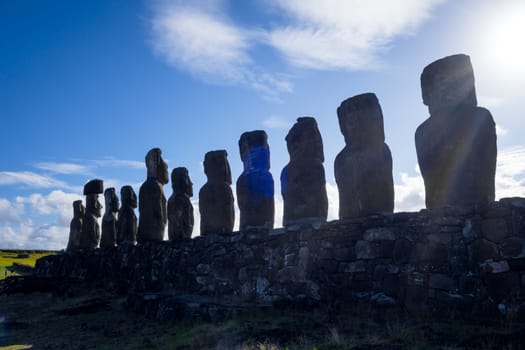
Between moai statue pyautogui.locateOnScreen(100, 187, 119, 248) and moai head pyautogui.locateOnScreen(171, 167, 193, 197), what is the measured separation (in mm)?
4924

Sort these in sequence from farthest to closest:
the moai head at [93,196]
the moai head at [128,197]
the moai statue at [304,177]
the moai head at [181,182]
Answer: the moai head at [93,196] < the moai head at [128,197] < the moai head at [181,182] < the moai statue at [304,177]

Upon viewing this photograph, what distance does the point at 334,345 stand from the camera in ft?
20.0

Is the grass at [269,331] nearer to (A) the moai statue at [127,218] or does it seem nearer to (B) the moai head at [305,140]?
(B) the moai head at [305,140]

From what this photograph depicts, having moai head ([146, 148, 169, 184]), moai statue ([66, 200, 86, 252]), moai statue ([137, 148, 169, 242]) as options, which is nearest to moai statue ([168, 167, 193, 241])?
moai statue ([137, 148, 169, 242])

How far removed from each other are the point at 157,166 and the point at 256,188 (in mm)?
5272

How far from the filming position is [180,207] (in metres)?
14.0

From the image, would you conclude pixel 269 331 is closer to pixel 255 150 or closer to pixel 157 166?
pixel 255 150

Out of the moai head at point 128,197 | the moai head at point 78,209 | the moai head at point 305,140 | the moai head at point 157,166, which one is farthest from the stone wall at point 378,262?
the moai head at point 78,209

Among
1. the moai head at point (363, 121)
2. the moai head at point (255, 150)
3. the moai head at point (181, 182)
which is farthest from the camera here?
the moai head at point (181, 182)

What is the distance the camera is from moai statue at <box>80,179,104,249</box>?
20328 mm

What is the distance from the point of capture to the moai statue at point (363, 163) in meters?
8.99

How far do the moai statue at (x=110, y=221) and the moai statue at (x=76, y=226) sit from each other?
8.52ft

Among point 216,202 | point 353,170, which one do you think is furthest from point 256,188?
point 353,170

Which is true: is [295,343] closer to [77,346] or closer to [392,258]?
[392,258]
